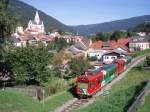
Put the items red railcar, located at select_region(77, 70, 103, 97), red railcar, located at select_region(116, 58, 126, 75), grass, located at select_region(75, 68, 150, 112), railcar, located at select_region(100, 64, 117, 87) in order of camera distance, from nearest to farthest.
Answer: grass, located at select_region(75, 68, 150, 112), red railcar, located at select_region(77, 70, 103, 97), railcar, located at select_region(100, 64, 117, 87), red railcar, located at select_region(116, 58, 126, 75)

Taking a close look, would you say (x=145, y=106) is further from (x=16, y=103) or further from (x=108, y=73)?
(x=108, y=73)

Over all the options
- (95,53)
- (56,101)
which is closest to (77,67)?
(56,101)

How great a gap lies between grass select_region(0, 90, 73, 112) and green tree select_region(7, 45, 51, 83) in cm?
429

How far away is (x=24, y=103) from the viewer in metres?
31.2

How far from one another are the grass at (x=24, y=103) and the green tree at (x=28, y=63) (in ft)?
14.1

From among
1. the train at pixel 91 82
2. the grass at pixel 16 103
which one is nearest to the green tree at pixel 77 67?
the train at pixel 91 82

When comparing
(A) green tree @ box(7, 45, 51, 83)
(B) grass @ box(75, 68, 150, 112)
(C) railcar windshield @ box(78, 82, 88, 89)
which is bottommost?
(B) grass @ box(75, 68, 150, 112)

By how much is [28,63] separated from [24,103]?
7891 mm

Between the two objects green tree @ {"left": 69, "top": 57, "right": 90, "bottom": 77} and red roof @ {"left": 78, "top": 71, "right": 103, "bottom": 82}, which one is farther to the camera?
green tree @ {"left": 69, "top": 57, "right": 90, "bottom": 77}

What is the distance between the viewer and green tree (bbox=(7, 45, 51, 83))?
37969mm

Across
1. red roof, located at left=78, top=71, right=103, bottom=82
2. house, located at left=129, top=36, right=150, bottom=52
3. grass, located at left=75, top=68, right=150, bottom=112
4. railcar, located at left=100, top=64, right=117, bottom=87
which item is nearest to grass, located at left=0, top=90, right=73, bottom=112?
red roof, located at left=78, top=71, right=103, bottom=82

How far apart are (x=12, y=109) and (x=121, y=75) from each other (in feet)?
84.0

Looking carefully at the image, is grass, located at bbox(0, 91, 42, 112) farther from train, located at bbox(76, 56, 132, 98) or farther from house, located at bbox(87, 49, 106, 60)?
house, located at bbox(87, 49, 106, 60)

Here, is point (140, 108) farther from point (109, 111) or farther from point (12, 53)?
point (12, 53)
